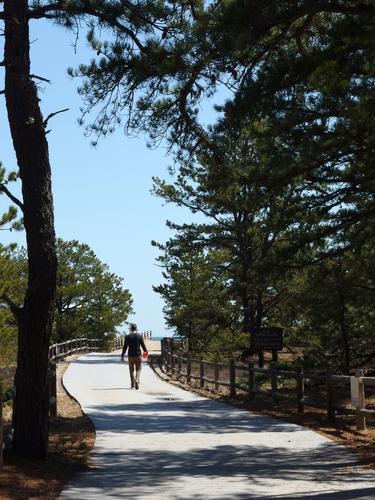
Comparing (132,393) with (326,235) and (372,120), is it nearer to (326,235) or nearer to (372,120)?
(326,235)

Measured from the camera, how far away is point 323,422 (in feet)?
45.1

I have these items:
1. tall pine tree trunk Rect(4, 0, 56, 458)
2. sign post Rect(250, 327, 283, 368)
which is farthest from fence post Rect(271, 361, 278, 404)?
tall pine tree trunk Rect(4, 0, 56, 458)

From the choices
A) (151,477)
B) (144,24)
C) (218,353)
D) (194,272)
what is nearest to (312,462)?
(151,477)

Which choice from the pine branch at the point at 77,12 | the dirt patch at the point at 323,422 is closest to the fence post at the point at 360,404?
the dirt patch at the point at 323,422

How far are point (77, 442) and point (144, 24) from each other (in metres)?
6.21

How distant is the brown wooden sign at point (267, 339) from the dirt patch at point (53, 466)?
6.55 metres

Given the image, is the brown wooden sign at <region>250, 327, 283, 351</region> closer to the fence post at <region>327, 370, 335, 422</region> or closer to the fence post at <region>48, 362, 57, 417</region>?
the fence post at <region>327, 370, 335, 422</region>

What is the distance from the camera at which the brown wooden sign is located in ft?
59.6

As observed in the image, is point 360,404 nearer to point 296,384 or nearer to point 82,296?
point 296,384

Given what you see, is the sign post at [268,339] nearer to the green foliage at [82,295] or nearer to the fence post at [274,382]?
the fence post at [274,382]

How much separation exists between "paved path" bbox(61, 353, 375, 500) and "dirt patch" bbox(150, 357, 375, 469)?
275mm

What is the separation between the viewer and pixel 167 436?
11.8 meters

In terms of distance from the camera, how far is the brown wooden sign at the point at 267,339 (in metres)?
18.2

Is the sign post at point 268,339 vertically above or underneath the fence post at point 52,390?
above
